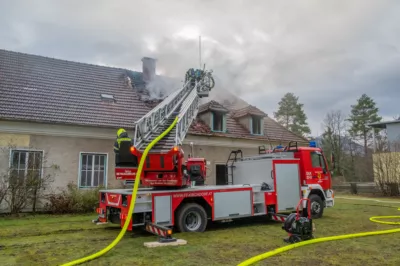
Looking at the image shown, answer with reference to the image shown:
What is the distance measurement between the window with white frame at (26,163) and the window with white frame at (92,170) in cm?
172

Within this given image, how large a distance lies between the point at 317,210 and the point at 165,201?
5.78 metres

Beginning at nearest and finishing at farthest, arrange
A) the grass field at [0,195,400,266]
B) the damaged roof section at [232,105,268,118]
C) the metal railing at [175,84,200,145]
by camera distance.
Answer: the grass field at [0,195,400,266] < the metal railing at [175,84,200,145] < the damaged roof section at [232,105,268,118]

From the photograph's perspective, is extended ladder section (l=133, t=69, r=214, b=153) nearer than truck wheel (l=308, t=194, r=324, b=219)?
Yes

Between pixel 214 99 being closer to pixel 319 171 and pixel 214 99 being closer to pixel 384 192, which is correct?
pixel 319 171

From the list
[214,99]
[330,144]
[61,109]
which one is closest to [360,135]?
[330,144]

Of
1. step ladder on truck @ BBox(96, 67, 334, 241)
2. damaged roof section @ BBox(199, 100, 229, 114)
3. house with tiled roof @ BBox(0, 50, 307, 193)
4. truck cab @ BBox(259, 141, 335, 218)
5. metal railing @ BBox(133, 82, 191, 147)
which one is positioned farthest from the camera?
damaged roof section @ BBox(199, 100, 229, 114)

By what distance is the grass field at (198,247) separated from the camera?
5.77 meters

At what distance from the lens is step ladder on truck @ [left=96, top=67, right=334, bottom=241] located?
312 inches

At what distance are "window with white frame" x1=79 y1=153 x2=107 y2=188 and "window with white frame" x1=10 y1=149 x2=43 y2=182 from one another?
1.72m

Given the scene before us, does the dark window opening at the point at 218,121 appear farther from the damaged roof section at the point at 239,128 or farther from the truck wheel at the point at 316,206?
the truck wheel at the point at 316,206

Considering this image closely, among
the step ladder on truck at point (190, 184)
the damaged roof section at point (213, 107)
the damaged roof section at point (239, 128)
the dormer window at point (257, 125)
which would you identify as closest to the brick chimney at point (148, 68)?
the damaged roof section at point (239, 128)

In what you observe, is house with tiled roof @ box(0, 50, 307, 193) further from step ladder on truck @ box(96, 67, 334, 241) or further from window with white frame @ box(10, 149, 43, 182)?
Answer: step ladder on truck @ box(96, 67, 334, 241)

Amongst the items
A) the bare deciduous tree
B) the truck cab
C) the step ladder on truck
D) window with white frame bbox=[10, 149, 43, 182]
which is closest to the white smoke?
the step ladder on truck

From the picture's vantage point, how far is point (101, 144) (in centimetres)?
1451
